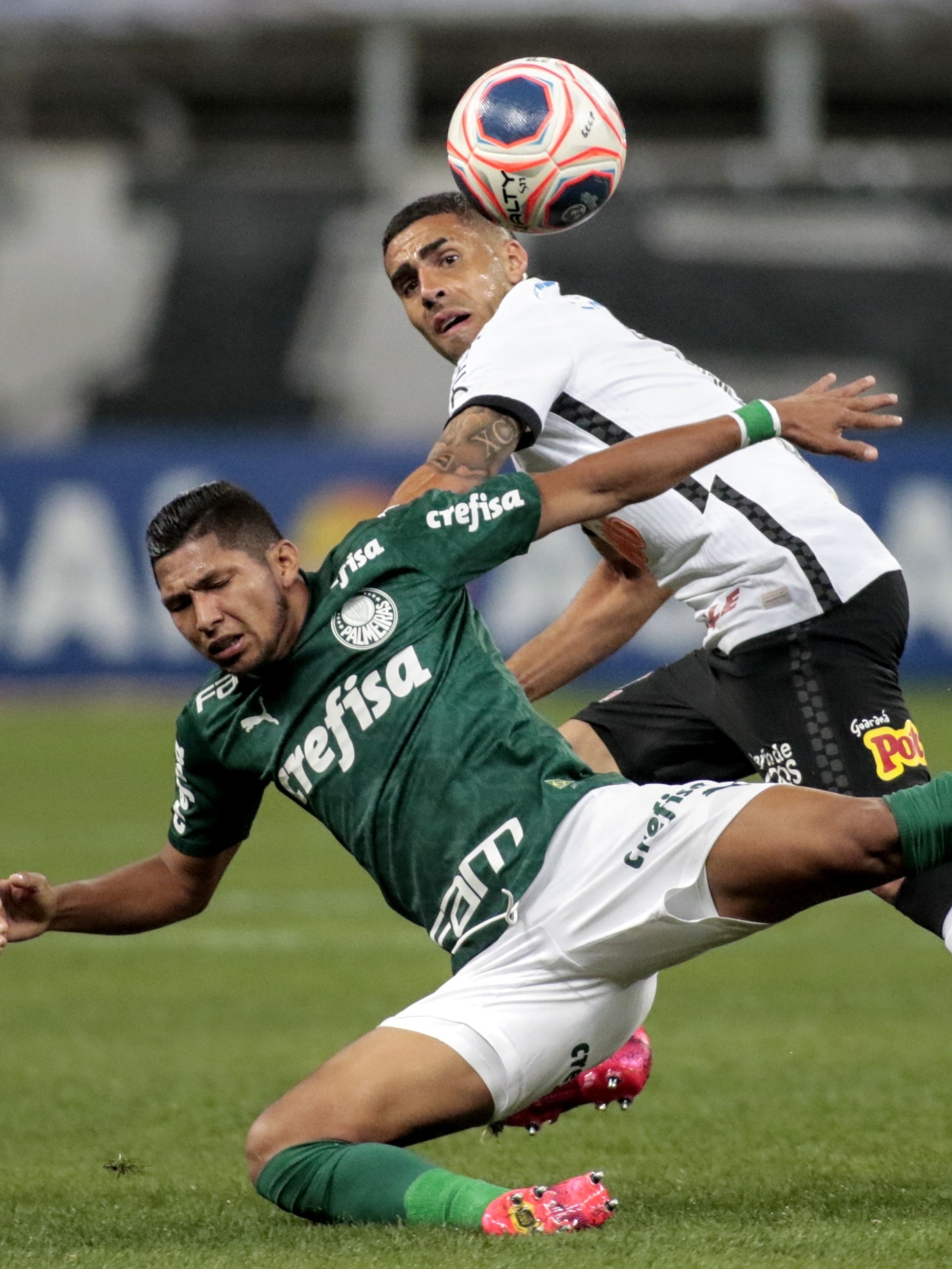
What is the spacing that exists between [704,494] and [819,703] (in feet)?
2.06

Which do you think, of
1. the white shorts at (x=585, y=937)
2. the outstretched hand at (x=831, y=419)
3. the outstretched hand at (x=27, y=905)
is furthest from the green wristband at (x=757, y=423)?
the outstretched hand at (x=27, y=905)

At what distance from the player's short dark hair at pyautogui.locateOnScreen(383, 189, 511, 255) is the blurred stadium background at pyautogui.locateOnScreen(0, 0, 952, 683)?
13.4 meters

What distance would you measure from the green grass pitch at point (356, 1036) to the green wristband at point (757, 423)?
1780 mm

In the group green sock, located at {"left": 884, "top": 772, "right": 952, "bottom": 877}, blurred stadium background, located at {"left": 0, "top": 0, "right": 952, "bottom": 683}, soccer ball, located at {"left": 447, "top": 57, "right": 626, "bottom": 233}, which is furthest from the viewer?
blurred stadium background, located at {"left": 0, "top": 0, "right": 952, "bottom": 683}

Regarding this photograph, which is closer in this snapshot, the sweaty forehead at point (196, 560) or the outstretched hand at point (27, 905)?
the sweaty forehead at point (196, 560)

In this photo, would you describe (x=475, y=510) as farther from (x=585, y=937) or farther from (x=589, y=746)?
(x=589, y=746)

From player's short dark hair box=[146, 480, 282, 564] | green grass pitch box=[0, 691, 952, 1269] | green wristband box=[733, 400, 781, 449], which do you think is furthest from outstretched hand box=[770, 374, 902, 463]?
green grass pitch box=[0, 691, 952, 1269]

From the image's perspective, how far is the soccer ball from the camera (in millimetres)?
5551

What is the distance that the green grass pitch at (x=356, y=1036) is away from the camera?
4359 millimetres

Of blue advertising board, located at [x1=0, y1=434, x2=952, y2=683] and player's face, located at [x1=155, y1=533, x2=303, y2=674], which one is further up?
player's face, located at [x1=155, y1=533, x2=303, y2=674]

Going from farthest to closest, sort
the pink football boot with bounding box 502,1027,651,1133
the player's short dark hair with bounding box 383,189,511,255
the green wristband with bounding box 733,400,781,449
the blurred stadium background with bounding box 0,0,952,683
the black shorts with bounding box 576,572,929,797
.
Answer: the blurred stadium background with bounding box 0,0,952,683
the player's short dark hair with bounding box 383,189,511,255
the black shorts with bounding box 576,572,929,797
the pink football boot with bounding box 502,1027,651,1133
the green wristband with bounding box 733,400,781,449

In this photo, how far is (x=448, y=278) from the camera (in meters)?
5.70

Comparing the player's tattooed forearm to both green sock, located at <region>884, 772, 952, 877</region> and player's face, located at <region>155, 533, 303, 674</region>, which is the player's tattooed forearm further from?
green sock, located at <region>884, 772, 952, 877</region>

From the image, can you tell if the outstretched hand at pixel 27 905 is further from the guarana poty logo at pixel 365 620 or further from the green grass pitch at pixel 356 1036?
the guarana poty logo at pixel 365 620
